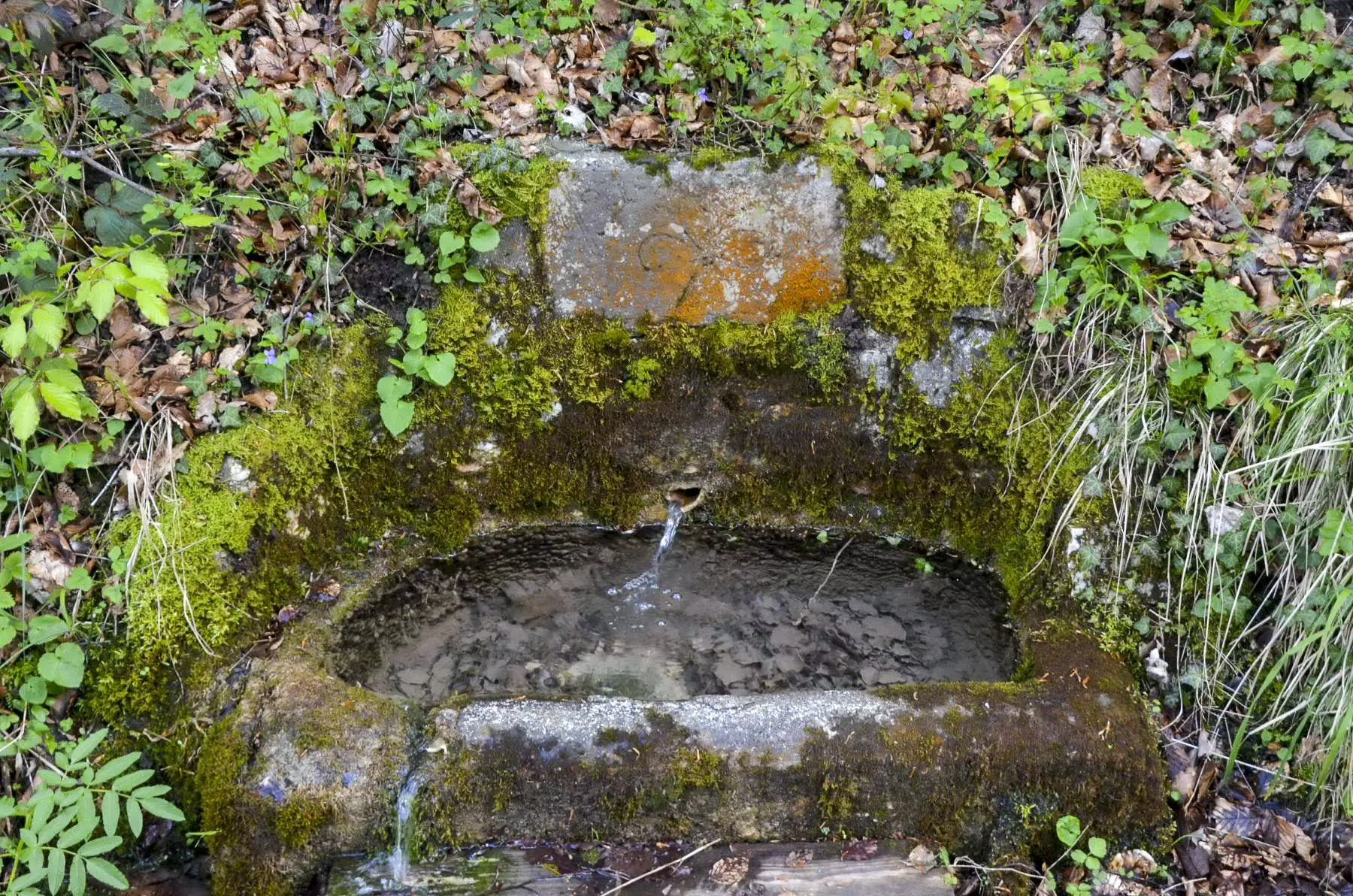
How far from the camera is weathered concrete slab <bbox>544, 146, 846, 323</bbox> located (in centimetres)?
330

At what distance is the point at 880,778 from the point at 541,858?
1.01m

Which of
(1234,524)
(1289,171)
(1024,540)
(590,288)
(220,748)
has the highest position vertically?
(1289,171)

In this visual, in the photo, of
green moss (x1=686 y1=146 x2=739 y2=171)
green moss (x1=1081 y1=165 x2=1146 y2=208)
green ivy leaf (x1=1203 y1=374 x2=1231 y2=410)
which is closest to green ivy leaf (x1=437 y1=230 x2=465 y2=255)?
green moss (x1=686 y1=146 x2=739 y2=171)

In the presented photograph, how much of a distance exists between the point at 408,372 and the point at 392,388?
0.10 m

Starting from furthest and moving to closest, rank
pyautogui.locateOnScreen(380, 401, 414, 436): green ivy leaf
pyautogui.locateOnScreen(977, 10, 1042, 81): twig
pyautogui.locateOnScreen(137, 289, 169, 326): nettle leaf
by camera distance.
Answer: pyautogui.locateOnScreen(977, 10, 1042, 81): twig
pyautogui.locateOnScreen(380, 401, 414, 436): green ivy leaf
pyautogui.locateOnScreen(137, 289, 169, 326): nettle leaf

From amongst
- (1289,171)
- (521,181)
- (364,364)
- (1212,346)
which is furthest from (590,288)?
(1289,171)

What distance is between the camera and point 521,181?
3.25 metres

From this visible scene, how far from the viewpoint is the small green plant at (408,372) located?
3057 mm

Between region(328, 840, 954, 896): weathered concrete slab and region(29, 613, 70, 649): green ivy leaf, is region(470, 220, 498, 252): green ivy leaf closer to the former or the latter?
region(29, 613, 70, 649): green ivy leaf

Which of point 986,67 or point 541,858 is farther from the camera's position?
point 986,67

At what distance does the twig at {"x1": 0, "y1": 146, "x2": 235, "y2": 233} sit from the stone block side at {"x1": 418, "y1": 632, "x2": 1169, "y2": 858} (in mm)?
2128

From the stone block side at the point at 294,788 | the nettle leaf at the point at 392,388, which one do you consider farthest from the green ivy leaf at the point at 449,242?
the stone block side at the point at 294,788

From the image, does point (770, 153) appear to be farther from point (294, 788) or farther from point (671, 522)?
point (294, 788)

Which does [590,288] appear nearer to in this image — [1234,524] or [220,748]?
[220,748]
